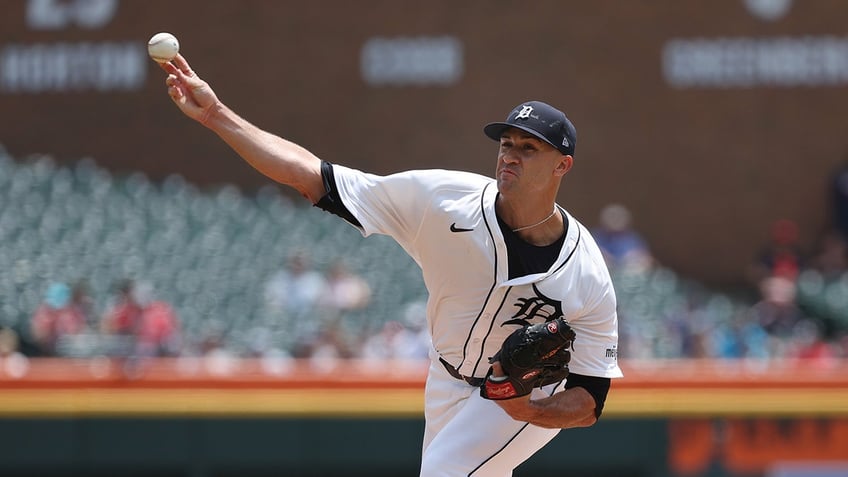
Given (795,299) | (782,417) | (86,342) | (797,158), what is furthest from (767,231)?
(86,342)

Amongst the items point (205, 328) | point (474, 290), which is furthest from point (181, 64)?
point (205, 328)

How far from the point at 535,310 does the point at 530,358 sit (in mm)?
353

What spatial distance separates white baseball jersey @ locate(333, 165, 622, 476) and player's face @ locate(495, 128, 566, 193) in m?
0.15

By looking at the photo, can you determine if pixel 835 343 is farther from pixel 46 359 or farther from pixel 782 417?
pixel 46 359

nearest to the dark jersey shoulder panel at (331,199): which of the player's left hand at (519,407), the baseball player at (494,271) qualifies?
the baseball player at (494,271)

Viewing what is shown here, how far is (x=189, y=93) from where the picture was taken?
3.82m

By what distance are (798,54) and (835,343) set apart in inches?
199

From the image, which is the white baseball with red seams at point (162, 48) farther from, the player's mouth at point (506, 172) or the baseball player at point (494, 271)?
the player's mouth at point (506, 172)

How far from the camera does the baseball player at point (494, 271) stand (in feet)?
12.8

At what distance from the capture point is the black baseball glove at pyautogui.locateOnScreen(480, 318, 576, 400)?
3.79 meters

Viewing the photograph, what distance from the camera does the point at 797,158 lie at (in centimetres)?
1527

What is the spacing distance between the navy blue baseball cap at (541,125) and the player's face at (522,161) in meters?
0.03

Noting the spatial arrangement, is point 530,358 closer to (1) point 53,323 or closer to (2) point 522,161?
(2) point 522,161

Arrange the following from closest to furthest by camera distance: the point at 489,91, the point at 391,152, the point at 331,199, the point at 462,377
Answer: the point at 331,199
the point at 462,377
the point at 489,91
the point at 391,152
